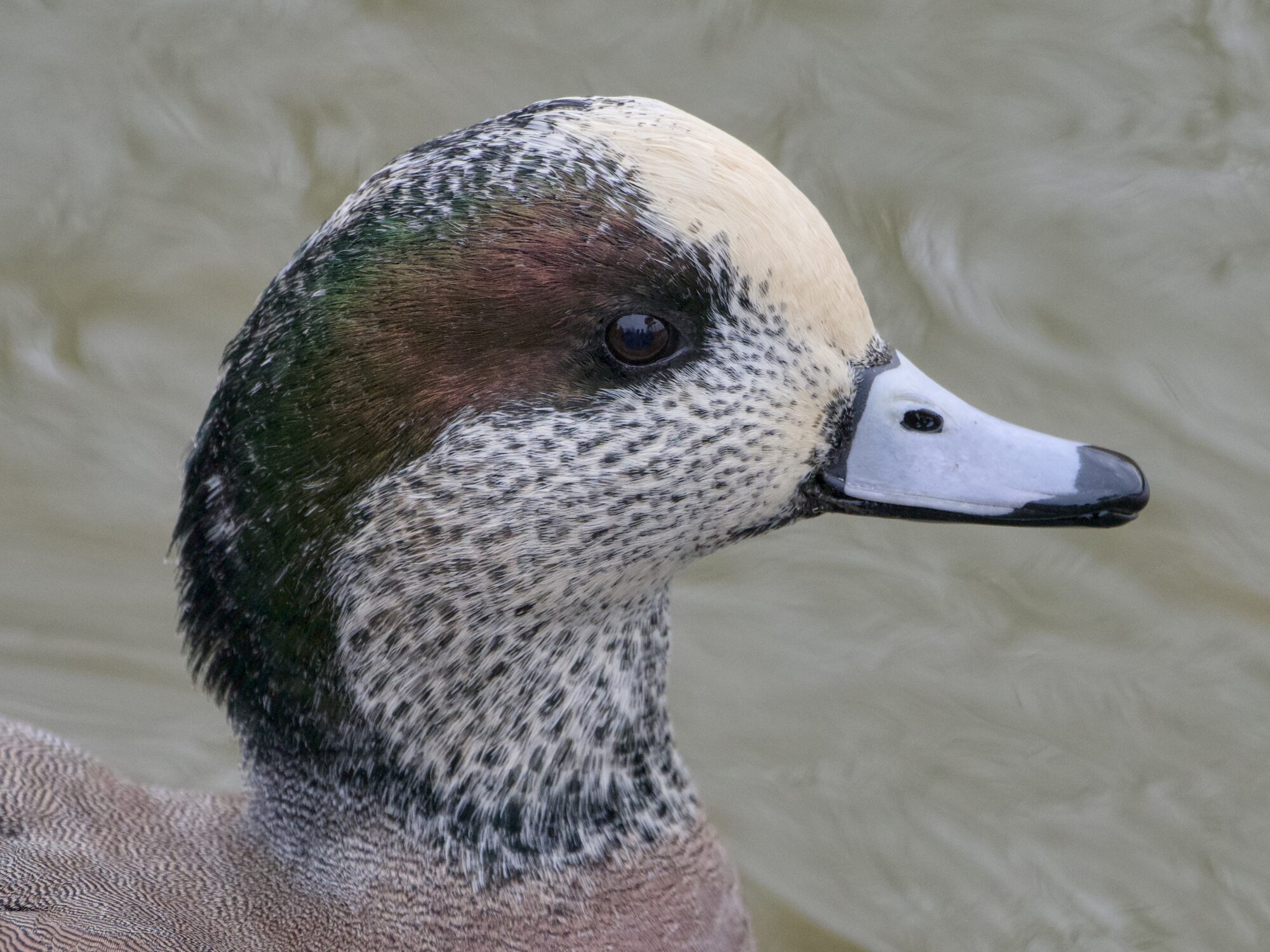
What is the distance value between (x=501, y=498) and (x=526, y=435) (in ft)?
0.34

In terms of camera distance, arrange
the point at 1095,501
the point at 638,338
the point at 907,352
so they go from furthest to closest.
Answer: the point at 907,352
the point at 1095,501
the point at 638,338

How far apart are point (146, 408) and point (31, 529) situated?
0.50 meters

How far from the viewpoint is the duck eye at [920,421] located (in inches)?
112

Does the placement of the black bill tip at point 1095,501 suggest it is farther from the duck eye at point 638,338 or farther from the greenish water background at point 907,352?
the greenish water background at point 907,352

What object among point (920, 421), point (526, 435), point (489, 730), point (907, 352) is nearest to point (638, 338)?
point (526, 435)

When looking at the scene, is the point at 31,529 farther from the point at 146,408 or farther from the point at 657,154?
the point at 657,154

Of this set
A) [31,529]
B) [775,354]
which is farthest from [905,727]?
[31,529]

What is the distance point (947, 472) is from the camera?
9.29ft

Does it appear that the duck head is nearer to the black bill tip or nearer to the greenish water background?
the black bill tip

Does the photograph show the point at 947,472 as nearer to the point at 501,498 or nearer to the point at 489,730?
the point at 501,498

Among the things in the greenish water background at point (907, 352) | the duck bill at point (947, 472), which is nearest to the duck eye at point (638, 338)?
the duck bill at point (947, 472)

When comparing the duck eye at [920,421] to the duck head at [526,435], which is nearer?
the duck head at [526,435]

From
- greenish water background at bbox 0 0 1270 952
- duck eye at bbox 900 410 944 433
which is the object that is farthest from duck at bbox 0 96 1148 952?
greenish water background at bbox 0 0 1270 952

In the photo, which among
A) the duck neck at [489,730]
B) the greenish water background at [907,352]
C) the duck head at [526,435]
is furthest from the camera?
the greenish water background at [907,352]
